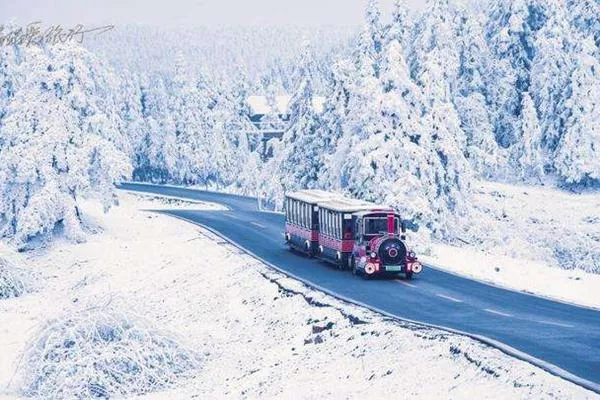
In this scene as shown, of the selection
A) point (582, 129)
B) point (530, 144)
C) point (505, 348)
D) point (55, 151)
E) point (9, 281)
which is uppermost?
point (582, 129)

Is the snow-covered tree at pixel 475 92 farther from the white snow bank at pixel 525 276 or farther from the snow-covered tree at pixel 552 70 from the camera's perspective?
the white snow bank at pixel 525 276

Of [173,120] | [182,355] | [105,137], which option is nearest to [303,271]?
[182,355]

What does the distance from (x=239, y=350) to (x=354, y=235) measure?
10041 millimetres

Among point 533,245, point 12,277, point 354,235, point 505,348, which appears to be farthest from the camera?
point 533,245

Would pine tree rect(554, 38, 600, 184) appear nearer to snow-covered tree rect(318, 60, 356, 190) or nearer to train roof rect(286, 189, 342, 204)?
snow-covered tree rect(318, 60, 356, 190)

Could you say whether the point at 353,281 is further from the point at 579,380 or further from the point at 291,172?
the point at 291,172

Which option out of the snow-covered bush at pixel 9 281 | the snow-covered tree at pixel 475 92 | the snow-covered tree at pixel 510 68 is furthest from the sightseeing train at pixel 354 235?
the snow-covered tree at pixel 510 68

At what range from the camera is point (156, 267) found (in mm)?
41812

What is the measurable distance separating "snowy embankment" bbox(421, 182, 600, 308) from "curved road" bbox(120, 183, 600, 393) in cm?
189

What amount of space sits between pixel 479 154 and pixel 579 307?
1312 inches

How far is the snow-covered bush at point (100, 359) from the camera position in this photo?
2272 cm

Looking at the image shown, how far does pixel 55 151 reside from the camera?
163 ft

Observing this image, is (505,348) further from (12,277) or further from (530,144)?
(530,144)

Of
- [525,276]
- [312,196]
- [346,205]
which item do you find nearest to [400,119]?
[312,196]
